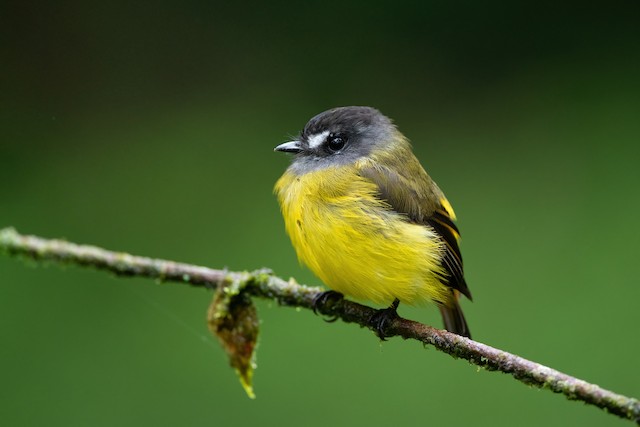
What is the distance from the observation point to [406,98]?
874cm

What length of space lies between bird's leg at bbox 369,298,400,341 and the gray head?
0.87 metres

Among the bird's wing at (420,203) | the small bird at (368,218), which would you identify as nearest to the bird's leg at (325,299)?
the small bird at (368,218)

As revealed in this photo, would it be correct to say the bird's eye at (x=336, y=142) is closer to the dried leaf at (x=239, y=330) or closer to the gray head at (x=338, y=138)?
the gray head at (x=338, y=138)

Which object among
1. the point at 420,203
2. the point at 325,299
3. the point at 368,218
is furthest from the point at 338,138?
the point at 325,299

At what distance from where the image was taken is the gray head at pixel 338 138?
4441mm

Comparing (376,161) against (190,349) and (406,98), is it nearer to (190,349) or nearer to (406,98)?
(190,349)

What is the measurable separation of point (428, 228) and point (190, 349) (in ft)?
8.39

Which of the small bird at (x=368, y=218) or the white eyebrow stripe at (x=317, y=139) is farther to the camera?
the white eyebrow stripe at (x=317, y=139)

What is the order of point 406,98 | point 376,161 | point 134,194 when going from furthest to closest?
point 406,98 → point 134,194 → point 376,161

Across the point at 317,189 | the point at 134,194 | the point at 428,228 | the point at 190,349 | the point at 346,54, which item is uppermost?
the point at 346,54

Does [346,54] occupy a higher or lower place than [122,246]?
higher

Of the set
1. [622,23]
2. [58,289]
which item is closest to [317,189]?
[58,289]

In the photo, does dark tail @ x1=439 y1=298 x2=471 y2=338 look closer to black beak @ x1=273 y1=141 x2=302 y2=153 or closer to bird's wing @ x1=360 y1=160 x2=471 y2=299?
bird's wing @ x1=360 y1=160 x2=471 y2=299

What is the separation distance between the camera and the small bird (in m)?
3.90
